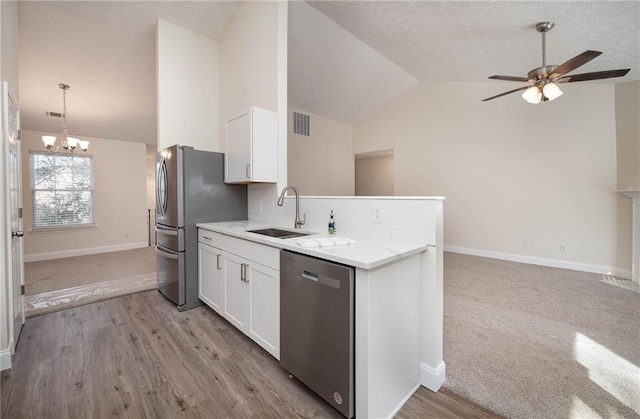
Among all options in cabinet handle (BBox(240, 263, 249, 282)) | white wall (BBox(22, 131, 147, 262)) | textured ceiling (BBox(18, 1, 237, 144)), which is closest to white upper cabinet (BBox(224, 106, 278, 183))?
cabinet handle (BBox(240, 263, 249, 282))

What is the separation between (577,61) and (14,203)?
4.95m

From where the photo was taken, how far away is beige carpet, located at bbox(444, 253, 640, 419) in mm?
1602

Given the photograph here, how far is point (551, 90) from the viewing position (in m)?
2.86

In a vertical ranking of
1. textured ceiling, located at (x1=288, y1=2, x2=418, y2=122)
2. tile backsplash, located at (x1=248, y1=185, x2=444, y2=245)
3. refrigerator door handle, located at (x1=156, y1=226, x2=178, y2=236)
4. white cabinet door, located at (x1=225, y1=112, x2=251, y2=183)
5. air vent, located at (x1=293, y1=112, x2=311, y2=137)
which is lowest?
refrigerator door handle, located at (x1=156, y1=226, x2=178, y2=236)

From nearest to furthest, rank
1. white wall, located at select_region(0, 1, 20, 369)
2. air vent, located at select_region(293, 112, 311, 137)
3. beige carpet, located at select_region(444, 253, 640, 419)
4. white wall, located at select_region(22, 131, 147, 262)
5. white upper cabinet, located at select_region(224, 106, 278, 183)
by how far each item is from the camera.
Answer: beige carpet, located at select_region(444, 253, 640, 419)
white wall, located at select_region(0, 1, 20, 369)
white upper cabinet, located at select_region(224, 106, 278, 183)
white wall, located at select_region(22, 131, 147, 262)
air vent, located at select_region(293, 112, 311, 137)

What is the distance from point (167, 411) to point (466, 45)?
193 inches

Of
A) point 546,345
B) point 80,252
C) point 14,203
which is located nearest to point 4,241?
point 14,203

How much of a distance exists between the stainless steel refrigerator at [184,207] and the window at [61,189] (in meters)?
4.00

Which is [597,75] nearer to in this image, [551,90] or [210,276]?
[551,90]

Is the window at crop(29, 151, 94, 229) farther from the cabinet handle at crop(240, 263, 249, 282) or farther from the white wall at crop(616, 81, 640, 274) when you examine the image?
the white wall at crop(616, 81, 640, 274)

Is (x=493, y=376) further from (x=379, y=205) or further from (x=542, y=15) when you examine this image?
(x=542, y=15)

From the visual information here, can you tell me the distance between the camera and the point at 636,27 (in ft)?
8.59

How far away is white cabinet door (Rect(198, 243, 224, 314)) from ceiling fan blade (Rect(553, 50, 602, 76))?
362cm

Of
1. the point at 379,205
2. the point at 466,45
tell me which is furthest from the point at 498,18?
the point at 379,205
